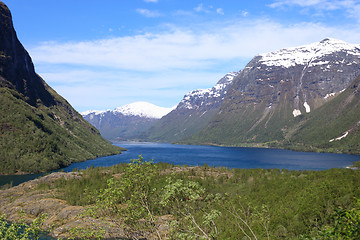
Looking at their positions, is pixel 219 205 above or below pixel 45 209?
above

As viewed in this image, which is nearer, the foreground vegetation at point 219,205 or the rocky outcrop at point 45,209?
the foreground vegetation at point 219,205

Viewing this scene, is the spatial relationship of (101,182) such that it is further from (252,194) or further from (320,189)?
(320,189)

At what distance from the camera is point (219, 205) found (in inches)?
1451

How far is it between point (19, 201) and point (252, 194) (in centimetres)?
8110

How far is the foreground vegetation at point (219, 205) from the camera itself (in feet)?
61.7

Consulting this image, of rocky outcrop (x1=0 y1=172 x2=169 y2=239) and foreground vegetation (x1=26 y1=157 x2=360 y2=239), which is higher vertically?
foreground vegetation (x1=26 y1=157 x2=360 y2=239)

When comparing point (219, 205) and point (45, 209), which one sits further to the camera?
point (45, 209)

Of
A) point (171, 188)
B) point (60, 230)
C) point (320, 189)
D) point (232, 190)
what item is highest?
point (171, 188)

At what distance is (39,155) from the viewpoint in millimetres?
188875

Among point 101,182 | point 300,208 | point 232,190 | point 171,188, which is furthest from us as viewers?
point 101,182

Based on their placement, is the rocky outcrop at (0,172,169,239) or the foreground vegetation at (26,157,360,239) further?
the rocky outcrop at (0,172,169,239)

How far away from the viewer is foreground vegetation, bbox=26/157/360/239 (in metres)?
18.8

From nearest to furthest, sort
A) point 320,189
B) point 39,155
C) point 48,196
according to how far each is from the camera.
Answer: point 320,189 < point 48,196 < point 39,155

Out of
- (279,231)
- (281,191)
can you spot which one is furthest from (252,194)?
(279,231)
